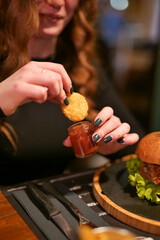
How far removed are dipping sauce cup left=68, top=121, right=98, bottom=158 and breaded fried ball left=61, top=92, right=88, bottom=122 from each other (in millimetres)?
55

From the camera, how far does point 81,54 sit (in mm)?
2666

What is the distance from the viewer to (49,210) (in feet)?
4.31

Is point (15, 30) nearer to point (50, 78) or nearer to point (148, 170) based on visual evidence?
point (50, 78)

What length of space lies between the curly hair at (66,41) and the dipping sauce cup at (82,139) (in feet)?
→ 2.10

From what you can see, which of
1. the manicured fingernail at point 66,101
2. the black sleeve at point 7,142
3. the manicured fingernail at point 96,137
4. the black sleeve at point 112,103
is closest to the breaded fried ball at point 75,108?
the manicured fingernail at point 66,101

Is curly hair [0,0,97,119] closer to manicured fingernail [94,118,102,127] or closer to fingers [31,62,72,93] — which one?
fingers [31,62,72,93]

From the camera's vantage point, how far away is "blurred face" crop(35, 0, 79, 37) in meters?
1.99

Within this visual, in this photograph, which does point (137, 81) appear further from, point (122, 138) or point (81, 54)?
point (122, 138)

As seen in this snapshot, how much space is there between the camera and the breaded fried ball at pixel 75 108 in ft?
5.16

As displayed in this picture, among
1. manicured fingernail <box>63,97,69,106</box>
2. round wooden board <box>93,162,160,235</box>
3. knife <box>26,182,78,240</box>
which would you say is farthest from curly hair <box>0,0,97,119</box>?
round wooden board <box>93,162,160,235</box>

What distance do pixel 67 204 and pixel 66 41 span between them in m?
1.68

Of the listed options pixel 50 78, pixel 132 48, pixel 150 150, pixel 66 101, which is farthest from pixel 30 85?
pixel 132 48

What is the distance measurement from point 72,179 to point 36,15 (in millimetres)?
1098

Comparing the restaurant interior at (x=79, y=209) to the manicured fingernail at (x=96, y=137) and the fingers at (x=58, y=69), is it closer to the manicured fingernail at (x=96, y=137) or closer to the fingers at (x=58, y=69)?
the manicured fingernail at (x=96, y=137)
